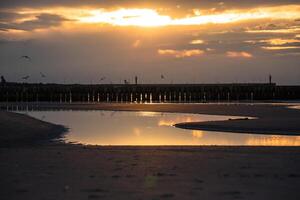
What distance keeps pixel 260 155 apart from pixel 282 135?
379 inches

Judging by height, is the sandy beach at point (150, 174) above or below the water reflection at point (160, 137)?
above

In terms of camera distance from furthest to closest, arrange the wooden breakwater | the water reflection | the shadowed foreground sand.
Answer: the wooden breakwater
the water reflection
the shadowed foreground sand

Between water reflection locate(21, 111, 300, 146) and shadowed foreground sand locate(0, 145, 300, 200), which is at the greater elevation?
shadowed foreground sand locate(0, 145, 300, 200)

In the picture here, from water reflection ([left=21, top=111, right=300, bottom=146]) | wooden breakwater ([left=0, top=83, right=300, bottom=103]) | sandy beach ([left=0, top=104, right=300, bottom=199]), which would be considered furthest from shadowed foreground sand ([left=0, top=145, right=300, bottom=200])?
wooden breakwater ([left=0, top=83, right=300, bottom=103])

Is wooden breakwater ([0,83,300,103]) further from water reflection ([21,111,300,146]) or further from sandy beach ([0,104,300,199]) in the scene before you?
sandy beach ([0,104,300,199])

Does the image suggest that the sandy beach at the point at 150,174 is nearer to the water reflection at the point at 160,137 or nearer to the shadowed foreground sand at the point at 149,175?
the shadowed foreground sand at the point at 149,175

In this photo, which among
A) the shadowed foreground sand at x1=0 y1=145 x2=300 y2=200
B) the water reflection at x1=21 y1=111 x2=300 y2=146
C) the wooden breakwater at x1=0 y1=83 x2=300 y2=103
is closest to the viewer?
the shadowed foreground sand at x1=0 y1=145 x2=300 y2=200

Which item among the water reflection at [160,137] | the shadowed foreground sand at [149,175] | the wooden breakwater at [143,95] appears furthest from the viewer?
the wooden breakwater at [143,95]

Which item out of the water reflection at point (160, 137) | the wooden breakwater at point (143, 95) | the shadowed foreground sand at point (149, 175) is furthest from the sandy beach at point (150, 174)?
the wooden breakwater at point (143, 95)

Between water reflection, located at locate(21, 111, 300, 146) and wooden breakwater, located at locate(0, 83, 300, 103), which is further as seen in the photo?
wooden breakwater, located at locate(0, 83, 300, 103)

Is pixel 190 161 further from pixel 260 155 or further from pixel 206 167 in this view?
pixel 260 155

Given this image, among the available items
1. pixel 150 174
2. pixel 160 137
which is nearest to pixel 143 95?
pixel 160 137

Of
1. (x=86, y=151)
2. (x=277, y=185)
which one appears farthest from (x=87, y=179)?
(x=86, y=151)

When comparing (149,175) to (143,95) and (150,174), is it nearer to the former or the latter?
(150,174)
